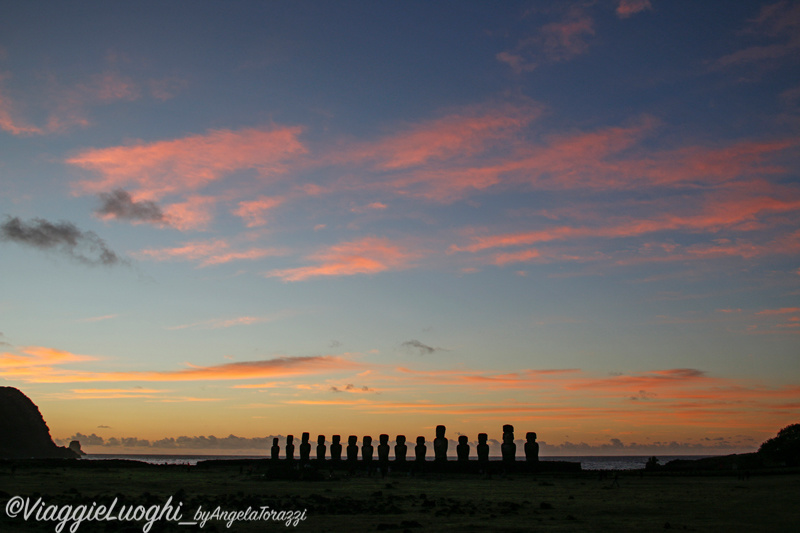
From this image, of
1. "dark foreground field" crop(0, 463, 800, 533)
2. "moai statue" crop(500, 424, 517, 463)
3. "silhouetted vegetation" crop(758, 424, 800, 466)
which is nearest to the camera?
"dark foreground field" crop(0, 463, 800, 533)

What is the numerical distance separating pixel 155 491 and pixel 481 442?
28782 mm

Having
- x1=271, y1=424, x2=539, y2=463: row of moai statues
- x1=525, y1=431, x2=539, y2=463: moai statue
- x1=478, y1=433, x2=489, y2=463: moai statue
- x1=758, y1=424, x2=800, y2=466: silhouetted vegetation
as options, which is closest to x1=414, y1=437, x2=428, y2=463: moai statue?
x1=271, y1=424, x2=539, y2=463: row of moai statues

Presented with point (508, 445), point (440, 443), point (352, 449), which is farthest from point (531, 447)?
point (352, 449)

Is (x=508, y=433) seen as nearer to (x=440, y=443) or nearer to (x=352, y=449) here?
(x=440, y=443)

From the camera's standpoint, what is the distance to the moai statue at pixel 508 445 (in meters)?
49.2

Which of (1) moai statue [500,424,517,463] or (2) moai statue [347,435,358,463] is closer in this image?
(1) moai statue [500,424,517,463]

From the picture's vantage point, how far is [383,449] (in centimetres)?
5453

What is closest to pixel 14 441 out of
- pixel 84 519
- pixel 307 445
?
pixel 307 445

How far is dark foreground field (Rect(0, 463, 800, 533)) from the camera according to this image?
60.7ft

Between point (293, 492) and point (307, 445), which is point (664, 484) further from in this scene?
point (307, 445)

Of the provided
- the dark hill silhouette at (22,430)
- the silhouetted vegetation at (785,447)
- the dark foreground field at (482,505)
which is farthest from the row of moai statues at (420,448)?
the dark hill silhouette at (22,430)

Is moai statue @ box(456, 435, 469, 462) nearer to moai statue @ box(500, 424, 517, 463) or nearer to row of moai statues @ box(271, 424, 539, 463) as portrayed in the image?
row of moai statues @ box(271, 424, 539, 463)

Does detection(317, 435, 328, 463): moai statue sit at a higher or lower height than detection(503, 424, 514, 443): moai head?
lower

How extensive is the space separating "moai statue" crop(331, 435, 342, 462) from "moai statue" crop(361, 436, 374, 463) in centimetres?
259
